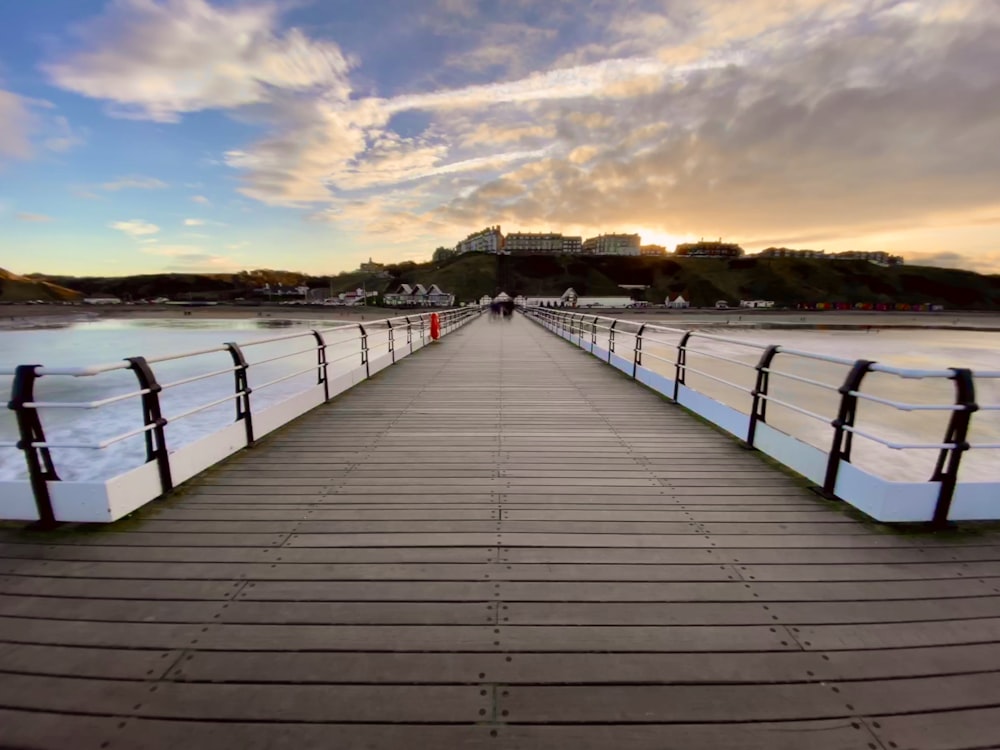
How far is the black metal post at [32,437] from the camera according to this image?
10.8 ft

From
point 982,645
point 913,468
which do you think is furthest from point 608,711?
point 913,468

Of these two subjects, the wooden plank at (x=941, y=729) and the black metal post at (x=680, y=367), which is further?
the black metal post at (x=680, y=367)

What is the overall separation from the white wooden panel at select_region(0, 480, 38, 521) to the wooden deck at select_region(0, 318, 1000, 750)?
22 centimetres

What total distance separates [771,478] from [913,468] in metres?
19.7

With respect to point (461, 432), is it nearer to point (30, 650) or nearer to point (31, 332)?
point (30, 650)

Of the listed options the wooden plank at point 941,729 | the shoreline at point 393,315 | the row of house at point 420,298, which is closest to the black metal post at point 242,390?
the wooden plank at point 941,729

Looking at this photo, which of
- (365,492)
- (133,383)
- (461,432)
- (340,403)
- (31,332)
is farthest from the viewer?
(31,332)

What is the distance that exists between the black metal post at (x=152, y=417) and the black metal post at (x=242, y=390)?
3.67ft

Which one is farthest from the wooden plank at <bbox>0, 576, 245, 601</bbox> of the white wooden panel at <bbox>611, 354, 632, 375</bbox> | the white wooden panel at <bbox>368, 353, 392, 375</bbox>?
the white wooden panel at <bbox>611, 354, 632, 375</bbox>

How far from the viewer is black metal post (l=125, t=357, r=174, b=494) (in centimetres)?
383

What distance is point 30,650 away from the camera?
228 centimetres

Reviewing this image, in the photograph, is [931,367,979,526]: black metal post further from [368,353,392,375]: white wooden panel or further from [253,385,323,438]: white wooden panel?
[368,353,392,375]: white wooden panel

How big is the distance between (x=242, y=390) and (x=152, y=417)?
1.33 meters

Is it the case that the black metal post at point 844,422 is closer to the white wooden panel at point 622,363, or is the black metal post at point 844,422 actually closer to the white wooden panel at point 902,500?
the white wooden panel at point 902,500
